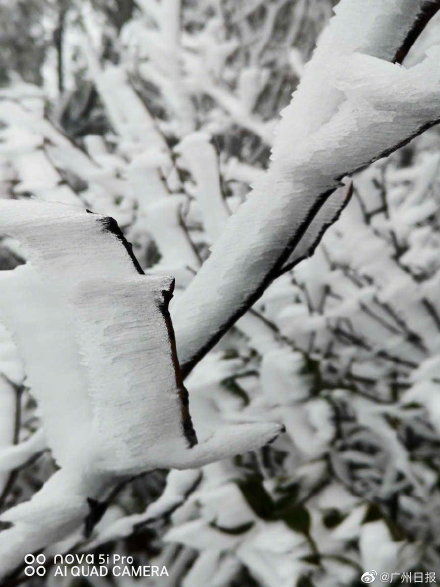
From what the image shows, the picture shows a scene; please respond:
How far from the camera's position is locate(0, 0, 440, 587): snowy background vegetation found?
430 millimetres

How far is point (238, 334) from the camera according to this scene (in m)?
1.39

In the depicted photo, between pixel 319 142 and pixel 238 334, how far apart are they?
99 cm

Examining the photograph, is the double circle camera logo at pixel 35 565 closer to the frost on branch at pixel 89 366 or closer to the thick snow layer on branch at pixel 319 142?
the frost on branch at pixel 89 366

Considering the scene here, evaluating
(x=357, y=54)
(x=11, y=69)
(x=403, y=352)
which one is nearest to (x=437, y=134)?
(x=403, y=352)

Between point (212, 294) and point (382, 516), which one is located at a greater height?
point (212, 294)

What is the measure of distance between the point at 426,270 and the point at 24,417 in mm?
1286

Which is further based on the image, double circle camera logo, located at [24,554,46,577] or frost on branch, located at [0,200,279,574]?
double circle camera logo, located at [24,554,46,577]

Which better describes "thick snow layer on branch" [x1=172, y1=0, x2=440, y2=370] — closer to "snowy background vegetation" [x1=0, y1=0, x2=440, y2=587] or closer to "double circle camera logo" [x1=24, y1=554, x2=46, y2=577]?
"snowy background vegetation" [x1=0, y1=0, x2=440, y2=587]

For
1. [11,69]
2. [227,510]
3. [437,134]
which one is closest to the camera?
[227,510]

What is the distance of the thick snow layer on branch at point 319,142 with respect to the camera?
0.39 meters

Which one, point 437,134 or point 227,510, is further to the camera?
point 437,134

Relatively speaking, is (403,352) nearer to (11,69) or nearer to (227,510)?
(227,510)

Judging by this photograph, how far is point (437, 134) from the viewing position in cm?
395

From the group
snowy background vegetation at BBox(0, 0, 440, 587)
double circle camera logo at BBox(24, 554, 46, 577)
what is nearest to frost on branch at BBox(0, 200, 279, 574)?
snowy background vegetation at BBox(0, 0, 440, 587)
